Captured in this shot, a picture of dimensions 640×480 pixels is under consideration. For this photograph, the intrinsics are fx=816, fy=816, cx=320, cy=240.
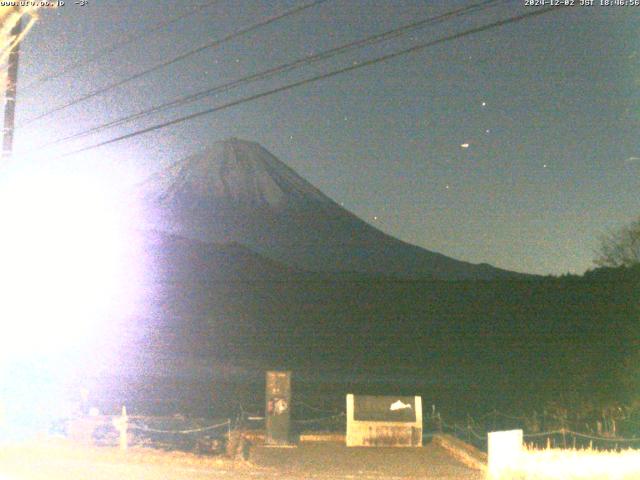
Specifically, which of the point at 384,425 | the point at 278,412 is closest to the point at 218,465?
the point at 278,412

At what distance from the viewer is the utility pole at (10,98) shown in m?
15.1

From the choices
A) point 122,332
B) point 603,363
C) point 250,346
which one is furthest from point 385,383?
point 122,332

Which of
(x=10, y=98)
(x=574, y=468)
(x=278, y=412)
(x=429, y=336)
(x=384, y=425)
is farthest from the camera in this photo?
(x=429, y=336)

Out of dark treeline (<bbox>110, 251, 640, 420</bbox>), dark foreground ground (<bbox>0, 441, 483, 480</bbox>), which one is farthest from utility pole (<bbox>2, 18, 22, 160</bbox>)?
dark treeline (<bbox>110, 251, 640, 420</bbox>)

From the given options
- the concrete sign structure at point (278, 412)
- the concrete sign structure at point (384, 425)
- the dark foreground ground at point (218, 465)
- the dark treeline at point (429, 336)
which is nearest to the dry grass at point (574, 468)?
the dark foreground ground at point (218, 465)

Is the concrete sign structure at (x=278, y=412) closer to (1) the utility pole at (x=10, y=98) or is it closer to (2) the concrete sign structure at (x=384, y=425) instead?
(2) the concrete sign structure at (x=384, y=425)

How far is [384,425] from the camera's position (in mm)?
20828

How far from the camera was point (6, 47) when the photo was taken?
13.4 meters

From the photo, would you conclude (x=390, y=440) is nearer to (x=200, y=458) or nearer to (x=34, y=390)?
(x=200, y=458)

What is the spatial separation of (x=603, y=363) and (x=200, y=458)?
4739cm

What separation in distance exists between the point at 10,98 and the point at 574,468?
1180 centimetres

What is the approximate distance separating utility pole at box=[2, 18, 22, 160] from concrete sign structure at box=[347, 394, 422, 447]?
414 inches

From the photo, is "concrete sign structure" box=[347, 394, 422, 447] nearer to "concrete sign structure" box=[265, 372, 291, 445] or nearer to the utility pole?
"concrete sign structure" box=[265, 372, 291, 445]

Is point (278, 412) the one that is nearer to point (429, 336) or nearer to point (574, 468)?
point (574, 468)
